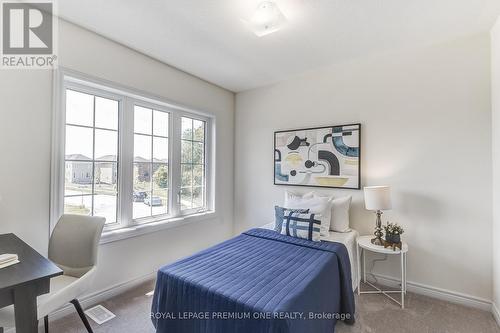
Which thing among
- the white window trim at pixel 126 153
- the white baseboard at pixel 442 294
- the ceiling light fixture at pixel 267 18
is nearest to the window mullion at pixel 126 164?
the white window trim at pixel 126 153

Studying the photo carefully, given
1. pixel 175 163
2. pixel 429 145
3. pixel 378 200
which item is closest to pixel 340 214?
pixel 378 200

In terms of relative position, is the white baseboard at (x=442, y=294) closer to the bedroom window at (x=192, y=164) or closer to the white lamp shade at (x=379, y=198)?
the white lamp shade at (x=379, y=198)

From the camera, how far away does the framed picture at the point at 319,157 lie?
9.20 feet

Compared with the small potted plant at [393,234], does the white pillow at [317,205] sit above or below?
above

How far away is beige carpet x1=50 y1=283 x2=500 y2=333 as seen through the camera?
74.3 inches

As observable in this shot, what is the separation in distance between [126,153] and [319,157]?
89.0 inches

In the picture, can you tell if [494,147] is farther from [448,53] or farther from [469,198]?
[448,53]

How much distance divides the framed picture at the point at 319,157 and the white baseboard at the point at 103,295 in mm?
2051

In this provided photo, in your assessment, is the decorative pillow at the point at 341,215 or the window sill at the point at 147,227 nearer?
the window sill at the point at 147,227

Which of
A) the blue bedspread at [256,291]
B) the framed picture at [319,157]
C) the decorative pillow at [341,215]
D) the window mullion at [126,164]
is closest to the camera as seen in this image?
the blue bedspread at [256,291]

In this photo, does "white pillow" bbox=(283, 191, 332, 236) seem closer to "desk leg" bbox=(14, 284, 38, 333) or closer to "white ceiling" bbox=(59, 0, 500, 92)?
"white ceiling" bbox=(59, 0, 500, 92)

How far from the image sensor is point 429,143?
2410 mm

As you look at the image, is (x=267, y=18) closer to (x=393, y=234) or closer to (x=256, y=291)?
(x=256, y=291)

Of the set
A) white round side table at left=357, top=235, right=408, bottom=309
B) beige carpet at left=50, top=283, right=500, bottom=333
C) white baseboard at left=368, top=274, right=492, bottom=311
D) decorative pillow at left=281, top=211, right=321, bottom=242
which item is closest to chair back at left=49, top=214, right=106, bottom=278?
beige carpet at left=50, top=283, right=500, bottom=333
